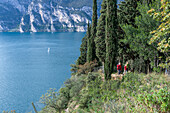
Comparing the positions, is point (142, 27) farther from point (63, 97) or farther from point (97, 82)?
→ point (63, 97)

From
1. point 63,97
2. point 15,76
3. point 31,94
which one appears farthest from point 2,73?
point 63,97

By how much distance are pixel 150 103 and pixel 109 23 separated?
13.1m

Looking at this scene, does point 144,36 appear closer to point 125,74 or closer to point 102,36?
point 125,74

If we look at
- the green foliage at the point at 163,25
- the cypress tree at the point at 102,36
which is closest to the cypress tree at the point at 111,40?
the cypress tree at the point at 102,36

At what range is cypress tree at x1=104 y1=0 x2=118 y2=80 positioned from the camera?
16.9 m

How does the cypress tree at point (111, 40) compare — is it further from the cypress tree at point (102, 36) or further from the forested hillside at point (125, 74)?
the cypress tree at point (102, 36)

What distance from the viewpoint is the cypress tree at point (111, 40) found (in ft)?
55.4

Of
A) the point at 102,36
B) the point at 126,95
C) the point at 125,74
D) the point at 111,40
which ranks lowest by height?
the point at 126,95

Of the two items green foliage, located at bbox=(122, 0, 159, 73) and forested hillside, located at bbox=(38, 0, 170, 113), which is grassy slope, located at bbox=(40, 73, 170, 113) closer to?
forested hillside, located at bbox=(38, 0, 170, 113)

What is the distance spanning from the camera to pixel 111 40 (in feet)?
55.8

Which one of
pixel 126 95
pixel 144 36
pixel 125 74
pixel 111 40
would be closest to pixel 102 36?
pixel 111 40

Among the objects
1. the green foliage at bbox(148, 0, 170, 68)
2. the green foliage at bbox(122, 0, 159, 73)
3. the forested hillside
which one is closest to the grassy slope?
the forested hillside

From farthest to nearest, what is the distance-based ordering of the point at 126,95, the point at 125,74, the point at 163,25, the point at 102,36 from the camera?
the point at 102,36 → the point at 125,74 → the point at 126,95 → the point at 163,25

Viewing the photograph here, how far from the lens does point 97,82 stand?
15.2 metres
